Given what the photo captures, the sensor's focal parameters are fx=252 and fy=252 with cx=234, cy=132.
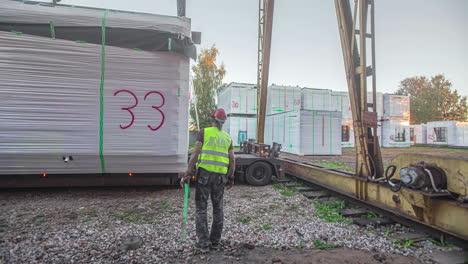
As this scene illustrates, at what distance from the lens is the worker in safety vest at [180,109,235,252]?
293cm

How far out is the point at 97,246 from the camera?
115 inches

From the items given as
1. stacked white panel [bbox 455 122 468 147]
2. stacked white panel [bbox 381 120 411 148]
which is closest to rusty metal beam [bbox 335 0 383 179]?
stacked white panel [bbox 381 120 411 148]

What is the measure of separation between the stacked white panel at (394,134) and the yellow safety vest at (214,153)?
73.7 ft

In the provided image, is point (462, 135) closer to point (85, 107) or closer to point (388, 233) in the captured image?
point (388, 233)

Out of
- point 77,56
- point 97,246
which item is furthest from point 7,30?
point 97,246

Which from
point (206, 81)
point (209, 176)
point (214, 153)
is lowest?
point (209, 176)

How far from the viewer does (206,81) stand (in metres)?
25.0

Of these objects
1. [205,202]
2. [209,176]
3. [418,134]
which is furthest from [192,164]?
[418,134]

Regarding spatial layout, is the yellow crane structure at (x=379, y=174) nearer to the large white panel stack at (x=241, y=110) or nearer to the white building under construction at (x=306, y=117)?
the white building under construction at (x=306, y=117)

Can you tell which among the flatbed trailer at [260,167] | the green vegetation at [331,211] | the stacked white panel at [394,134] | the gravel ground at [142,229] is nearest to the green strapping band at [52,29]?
the gravel ground at [142,229]

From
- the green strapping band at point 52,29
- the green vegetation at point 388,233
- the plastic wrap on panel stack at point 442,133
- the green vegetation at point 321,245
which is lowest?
the green vegetation at point 321,245

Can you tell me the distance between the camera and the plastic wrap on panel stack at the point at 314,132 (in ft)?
42.1

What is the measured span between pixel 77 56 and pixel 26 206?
2726 millimetres

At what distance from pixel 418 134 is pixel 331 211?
1147 inches
